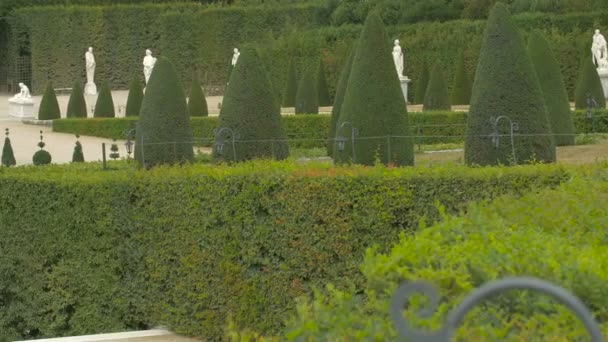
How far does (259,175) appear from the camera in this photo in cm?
1227

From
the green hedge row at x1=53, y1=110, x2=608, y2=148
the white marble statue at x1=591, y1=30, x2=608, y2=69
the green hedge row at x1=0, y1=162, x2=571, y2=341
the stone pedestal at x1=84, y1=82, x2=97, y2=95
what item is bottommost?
the green hedge row at x1=0, y1=162, x2=571, y2=341

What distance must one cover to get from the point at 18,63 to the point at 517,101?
1652 inches

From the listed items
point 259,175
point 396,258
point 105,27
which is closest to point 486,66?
point 259,175

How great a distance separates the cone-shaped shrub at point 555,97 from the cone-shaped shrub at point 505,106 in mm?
5134

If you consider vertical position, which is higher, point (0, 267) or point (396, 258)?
point (396, 258)

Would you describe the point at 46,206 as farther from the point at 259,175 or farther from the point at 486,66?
the point at 486,66

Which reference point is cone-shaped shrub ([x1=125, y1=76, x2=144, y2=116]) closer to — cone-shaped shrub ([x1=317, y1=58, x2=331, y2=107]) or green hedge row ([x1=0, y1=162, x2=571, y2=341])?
cone-shaped shrub ([x1=317, y1=58, x2=331, y2=107])

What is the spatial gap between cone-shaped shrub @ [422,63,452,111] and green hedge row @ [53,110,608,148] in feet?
6.01

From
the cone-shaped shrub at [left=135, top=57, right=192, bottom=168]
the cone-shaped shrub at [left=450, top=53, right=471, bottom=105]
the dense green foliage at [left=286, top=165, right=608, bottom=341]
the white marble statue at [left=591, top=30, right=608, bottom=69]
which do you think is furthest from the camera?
the white marble statue at [left=591, top=30, right=608, bottom=69]

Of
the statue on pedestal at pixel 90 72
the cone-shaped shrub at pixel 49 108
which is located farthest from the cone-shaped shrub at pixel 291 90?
the statue on pedestal at pixel 90 72

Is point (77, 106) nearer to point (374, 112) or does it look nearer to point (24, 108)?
point (24, 108)

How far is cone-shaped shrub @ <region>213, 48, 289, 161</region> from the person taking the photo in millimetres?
16734

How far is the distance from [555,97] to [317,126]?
384 inches

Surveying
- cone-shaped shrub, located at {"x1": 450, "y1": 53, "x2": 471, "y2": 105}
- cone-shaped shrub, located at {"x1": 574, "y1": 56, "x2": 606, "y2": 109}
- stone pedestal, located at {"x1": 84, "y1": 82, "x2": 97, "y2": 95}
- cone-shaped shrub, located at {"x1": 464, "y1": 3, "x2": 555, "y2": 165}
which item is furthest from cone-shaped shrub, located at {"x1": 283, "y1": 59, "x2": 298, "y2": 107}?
cone-shaped shrub, located at {"x1": 464, "y1": 3, "x2": 555, "y2": 165}
